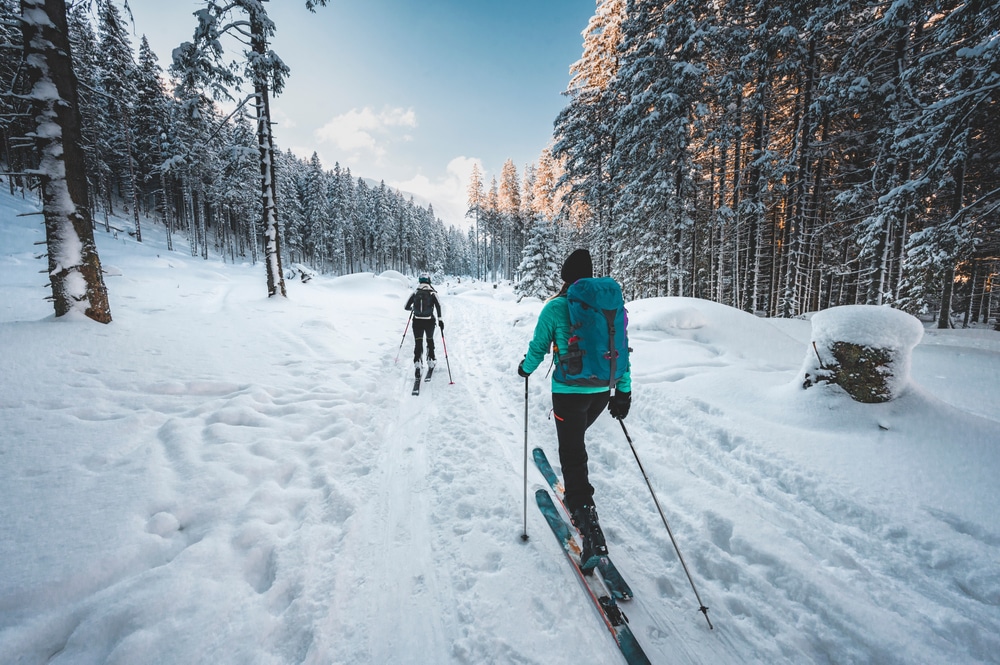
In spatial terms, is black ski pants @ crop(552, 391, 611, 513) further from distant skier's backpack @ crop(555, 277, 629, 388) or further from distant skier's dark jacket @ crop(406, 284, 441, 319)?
distant skier's dark jacket @ crop(406, 284, 441, 319)

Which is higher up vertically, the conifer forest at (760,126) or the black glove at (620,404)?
the conifer forest at (760,126)

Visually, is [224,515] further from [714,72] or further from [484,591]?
[714,72]

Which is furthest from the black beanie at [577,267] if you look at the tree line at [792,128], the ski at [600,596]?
the tree line at [792,128]

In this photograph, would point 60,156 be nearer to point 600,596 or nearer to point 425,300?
point 425,300

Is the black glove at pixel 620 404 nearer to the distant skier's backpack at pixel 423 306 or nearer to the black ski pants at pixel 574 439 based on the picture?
the black ski pants at pixel 574 439

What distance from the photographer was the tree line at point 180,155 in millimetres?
6062

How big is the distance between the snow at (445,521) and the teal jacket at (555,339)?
1472mm

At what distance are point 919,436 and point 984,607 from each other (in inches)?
83.4

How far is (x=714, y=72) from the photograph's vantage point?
552 inches

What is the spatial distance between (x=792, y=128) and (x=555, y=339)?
63.7 ft

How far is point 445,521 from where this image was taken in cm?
346

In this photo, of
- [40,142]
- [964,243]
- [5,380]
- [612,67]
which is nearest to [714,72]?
[612,67]

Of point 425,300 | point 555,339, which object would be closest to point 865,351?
point 555,339

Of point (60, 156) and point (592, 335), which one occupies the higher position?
point (60, 156)
